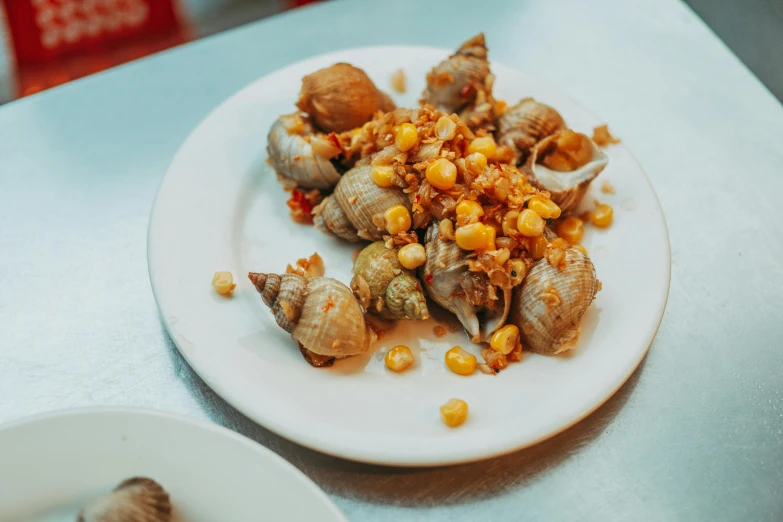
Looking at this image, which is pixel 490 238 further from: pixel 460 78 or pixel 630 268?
pixel 460 78

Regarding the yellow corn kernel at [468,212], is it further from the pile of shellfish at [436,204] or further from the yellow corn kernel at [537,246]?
the yellow corn kernel at [537,246]

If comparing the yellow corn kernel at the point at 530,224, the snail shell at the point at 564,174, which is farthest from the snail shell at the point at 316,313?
the snail shell at the point at 564,174

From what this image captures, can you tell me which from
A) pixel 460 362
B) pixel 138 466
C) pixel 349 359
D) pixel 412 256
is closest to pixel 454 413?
pixel 460 362

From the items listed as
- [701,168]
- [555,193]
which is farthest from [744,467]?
[701,168]

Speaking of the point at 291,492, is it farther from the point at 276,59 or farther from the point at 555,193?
the point at 276,59

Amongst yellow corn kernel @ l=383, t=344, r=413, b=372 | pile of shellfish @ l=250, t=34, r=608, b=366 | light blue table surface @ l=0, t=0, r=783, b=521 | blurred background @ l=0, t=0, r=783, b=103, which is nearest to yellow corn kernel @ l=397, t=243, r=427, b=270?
pile of shellfish @ l=250, t=34, r=608, b=366

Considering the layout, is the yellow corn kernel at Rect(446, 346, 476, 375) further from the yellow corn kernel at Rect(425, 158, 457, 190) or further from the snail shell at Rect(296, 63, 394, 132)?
the snail shell at Rect(296, 63, 394, 132)
